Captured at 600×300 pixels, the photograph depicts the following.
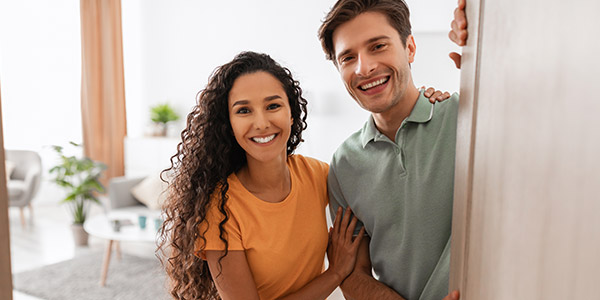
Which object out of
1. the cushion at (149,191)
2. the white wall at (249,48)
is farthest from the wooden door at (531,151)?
the cushion at (149,191)

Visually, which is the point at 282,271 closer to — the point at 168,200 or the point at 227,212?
the point at 227,212

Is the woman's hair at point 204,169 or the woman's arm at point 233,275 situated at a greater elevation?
the woman's hair at point 204,169

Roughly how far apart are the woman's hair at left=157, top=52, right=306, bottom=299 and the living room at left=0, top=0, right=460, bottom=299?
125 inches

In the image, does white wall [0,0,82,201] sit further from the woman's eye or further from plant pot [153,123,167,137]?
the woman's eye

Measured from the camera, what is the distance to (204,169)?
1.37 m

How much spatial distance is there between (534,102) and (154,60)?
6484mm

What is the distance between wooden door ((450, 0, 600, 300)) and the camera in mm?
364

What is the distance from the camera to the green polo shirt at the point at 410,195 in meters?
1.23

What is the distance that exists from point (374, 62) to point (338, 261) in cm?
60

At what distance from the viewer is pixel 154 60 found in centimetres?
642

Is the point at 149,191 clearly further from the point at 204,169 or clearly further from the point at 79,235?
the point at 204,169

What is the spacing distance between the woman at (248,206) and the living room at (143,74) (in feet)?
10.7

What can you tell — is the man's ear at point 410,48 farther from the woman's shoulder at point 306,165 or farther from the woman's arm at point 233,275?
the woman's arm at point 233,275

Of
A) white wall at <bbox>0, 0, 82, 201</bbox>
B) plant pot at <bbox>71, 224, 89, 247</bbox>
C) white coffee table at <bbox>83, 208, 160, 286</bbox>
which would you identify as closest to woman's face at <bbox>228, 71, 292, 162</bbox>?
white coffee table at <bbox>83, 208, 160, 286</bbox>
